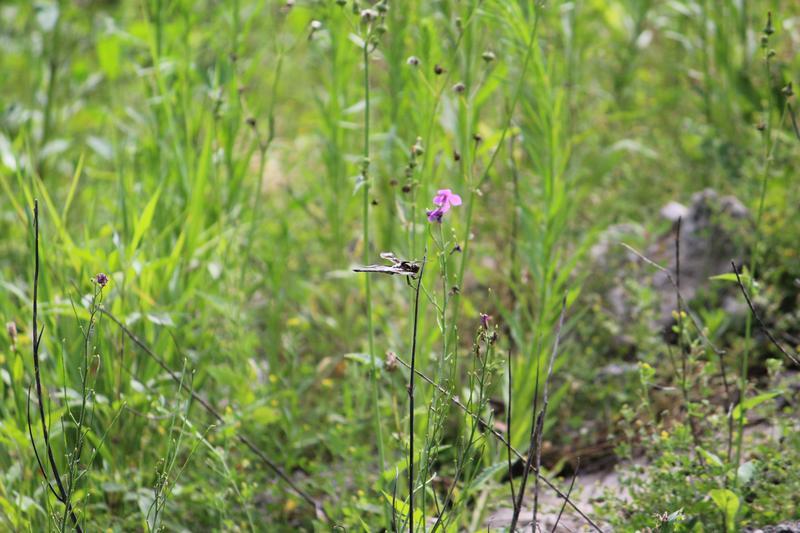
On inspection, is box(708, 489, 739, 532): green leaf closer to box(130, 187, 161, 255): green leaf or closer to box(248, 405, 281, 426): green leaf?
box(248, 405, 281, 426): green leaf

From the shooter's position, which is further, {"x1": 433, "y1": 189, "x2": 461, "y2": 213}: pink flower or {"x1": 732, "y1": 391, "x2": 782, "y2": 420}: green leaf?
{"x1": 732, "y1": 391, "x2": 782, "y2": 420}: green leaf

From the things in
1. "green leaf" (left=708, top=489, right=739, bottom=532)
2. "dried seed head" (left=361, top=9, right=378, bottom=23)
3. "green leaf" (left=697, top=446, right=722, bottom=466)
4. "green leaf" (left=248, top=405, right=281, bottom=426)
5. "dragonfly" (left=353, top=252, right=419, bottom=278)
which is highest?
"dried seed head" (left=361, top=9, right=378, bottom=23)

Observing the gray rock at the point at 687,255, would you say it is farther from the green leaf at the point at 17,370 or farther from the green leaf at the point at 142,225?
the green leaf at the point at 17,370

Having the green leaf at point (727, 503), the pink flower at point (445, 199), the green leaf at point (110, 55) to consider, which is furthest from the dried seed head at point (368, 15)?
the green leaf at point (110, 55)

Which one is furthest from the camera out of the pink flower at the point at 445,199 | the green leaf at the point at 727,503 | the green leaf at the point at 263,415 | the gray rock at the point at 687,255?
the gray rock at the point at 687,255

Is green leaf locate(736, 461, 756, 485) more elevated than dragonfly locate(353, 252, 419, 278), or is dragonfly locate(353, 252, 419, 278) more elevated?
dragonfly locate(353, 252, 419, 278)

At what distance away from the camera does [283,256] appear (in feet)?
7.93

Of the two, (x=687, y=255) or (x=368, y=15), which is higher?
(x=368, y=15)

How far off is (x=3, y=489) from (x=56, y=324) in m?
0.41

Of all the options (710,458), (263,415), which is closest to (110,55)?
(263,415)

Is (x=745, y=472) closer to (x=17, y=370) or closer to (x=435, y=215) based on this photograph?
(x=435, y=215)

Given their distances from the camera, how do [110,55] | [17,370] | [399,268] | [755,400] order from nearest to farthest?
[399,268], [755,400], [17,370], [110,55]

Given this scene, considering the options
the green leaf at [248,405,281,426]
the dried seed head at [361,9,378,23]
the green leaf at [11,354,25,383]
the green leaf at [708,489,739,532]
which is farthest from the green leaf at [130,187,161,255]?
the green leaf at [708,489,739,532]

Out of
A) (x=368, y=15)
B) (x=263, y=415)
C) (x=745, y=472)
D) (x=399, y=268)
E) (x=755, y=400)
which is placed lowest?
(x=263, y=415)
